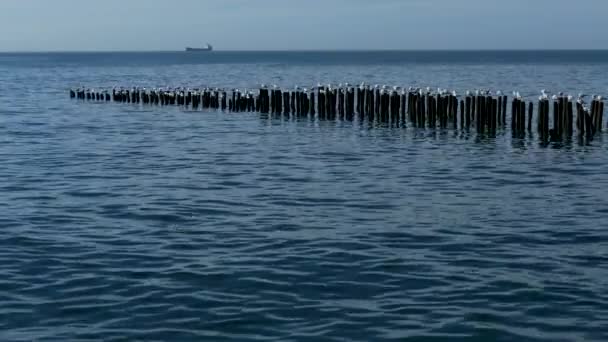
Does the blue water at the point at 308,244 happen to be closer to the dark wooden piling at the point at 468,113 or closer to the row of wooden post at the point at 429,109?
the row of wooden post at the point at 429,109

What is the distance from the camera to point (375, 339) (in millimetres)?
10820

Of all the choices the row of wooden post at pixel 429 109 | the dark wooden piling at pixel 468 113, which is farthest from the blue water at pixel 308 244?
the dark wooden piling at pixel 468 113

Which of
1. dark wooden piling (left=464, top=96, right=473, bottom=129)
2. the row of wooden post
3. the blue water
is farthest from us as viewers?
dark wooden piling (left=464, top=96, right=473, bottom=129)

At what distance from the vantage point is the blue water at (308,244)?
11492 millimetres

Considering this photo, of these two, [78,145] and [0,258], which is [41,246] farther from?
[78,145]

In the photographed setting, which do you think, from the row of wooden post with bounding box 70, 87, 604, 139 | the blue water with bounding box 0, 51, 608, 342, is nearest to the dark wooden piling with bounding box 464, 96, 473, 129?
the row of wooden post with bounding box 70, 87, 604, 139

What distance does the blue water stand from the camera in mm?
11492

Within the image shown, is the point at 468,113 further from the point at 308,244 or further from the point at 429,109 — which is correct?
the point at 308,244

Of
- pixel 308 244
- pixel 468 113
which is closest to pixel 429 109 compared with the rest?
pixel 468 113

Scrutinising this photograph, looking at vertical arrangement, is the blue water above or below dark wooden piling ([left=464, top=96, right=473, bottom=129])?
below

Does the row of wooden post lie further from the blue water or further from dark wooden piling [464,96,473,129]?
the blue water

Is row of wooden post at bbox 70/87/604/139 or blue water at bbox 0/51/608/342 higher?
row of wooden post at bbox 70/87/604/139

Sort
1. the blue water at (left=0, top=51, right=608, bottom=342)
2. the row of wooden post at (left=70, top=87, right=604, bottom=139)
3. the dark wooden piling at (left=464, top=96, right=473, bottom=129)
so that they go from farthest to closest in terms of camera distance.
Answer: the dark wooden piling at (left=464, top=96, right=473, bottom=129) → the row of wooden post at (left=70, top=87, right=604, bottom=139) → the blue water at (left=0, top=51, right=608, bottom=342)

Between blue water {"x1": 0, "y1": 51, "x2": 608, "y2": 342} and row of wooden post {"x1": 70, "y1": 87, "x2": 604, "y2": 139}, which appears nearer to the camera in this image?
blue water {"x1": 0, "y1": 51, "x2": 608, "y2": 342}
